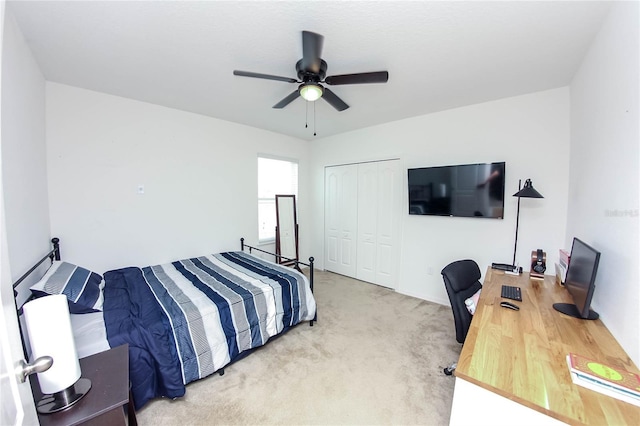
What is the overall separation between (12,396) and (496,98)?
3966 mm

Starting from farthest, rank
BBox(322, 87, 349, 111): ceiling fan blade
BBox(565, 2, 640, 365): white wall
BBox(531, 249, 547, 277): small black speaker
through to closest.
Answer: BBox(531, 249, 547, 277): small black speaker < BBox(322, 87, 349, 111): ceiling fan blade < BBox(565, 2, 640, 365): white wall

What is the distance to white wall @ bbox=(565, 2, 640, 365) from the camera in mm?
1277

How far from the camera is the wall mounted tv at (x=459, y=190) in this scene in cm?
284

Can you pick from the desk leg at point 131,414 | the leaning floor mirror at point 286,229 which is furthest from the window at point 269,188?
the desk leg at point 131,414

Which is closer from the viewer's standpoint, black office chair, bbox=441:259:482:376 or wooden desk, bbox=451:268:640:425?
wooden desk, bbox=451:268:640:425

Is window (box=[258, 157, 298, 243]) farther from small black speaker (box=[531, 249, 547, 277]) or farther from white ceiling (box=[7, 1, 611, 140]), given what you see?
small black speaker (box=[531, 249, 547, 277])

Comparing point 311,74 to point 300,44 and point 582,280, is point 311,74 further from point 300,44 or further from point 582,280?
point 582,280

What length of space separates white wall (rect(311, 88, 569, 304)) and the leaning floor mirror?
149 centimetres

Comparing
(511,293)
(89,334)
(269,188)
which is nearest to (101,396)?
(89,334)

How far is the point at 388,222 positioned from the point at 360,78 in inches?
95.6

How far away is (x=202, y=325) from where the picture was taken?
197 cm

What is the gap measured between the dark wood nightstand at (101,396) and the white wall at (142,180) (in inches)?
72.3

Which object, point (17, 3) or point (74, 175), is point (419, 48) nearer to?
point (17, 3)

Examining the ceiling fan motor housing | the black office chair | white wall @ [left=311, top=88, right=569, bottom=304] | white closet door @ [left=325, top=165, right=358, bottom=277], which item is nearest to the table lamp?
the ceiling fan motor housing
